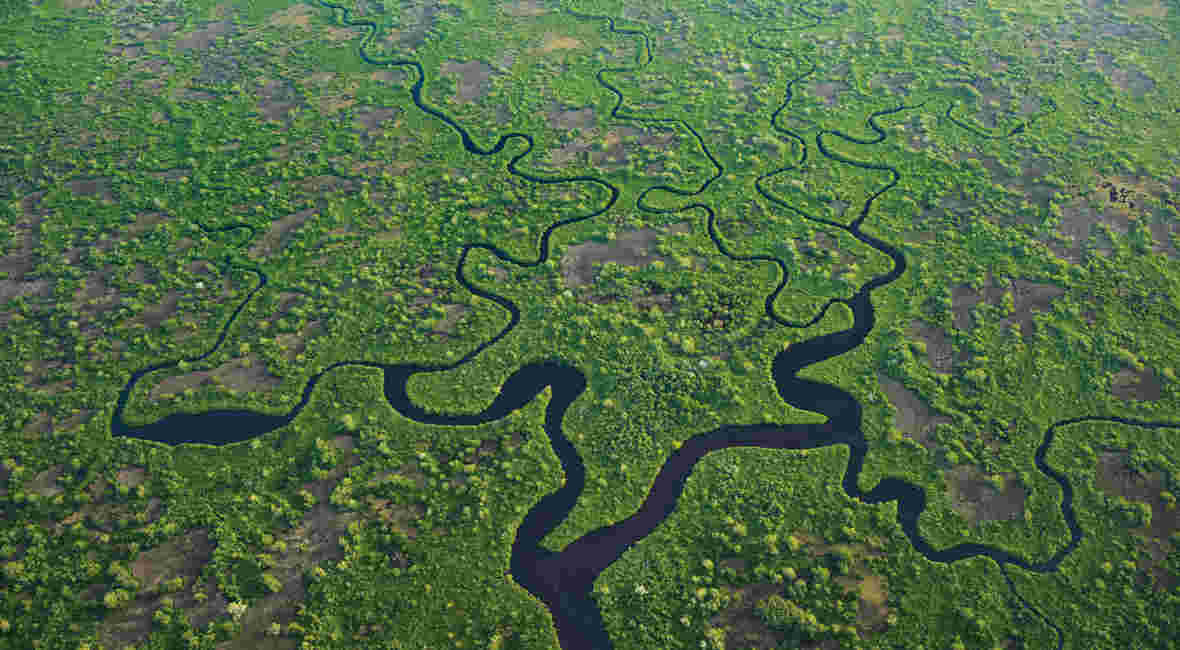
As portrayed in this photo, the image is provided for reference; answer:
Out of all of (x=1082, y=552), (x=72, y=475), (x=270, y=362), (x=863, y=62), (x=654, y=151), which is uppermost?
(x=863, y=62)

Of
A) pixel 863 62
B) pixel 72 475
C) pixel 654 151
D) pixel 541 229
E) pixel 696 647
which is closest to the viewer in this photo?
pixel 696 647

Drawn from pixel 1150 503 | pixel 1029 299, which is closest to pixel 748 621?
pixel 1150 503

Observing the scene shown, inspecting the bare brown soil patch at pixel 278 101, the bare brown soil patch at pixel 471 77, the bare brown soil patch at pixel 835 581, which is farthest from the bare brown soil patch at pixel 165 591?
the bare brown soil patch at pixel 471 77

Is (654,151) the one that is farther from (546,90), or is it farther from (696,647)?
(696,647)

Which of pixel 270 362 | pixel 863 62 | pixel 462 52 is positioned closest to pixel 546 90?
pixel 462 52

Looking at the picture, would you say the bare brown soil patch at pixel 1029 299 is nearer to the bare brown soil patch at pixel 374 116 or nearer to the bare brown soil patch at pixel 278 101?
the bare brown soil patch at pixel 374 116
